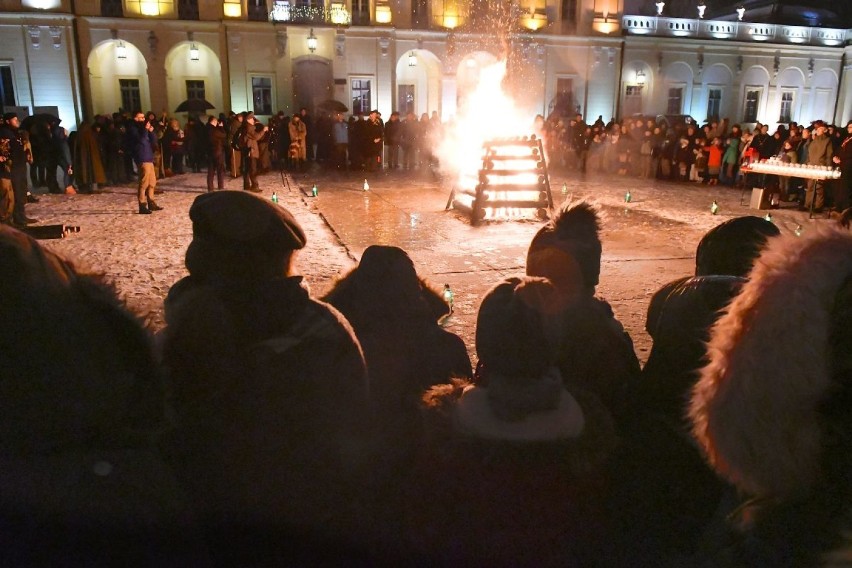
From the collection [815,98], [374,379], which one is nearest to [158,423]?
[374,379]

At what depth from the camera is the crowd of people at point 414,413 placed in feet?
3.98

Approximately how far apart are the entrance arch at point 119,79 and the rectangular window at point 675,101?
93.2 ft

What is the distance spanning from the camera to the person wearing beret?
1013 centimetres

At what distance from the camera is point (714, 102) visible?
3791cm

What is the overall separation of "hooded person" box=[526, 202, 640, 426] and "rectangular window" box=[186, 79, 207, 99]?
31460mm

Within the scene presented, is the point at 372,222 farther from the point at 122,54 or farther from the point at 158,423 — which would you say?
the point at 122,54

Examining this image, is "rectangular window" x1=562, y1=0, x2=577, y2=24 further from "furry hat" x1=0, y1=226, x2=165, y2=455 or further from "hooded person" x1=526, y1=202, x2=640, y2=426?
"furry hat" x1=0, y1=226, x2=165, y2=455

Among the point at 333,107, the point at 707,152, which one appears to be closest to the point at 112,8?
the point at 333,107

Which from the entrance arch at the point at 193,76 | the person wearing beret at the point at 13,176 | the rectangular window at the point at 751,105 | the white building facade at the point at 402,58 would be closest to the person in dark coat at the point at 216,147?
the person wearing beret at the point at 13,176

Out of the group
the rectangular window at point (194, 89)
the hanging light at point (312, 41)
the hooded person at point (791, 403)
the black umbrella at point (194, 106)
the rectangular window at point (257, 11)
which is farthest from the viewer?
the rectangular window at point (194, 89)

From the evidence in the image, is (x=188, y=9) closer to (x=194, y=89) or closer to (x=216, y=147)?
(x=194, y=89)

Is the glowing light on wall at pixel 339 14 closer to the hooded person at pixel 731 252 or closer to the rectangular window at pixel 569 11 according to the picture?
the rectangular window at pixel 569 11

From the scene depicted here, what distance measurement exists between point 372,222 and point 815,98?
3856cm

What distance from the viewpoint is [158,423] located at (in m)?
1.51
